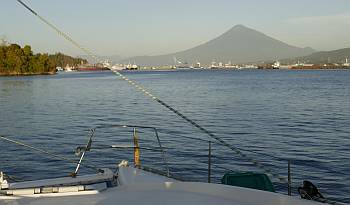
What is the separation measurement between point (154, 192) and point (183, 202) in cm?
57

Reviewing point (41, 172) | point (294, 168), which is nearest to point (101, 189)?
point (41, 172)

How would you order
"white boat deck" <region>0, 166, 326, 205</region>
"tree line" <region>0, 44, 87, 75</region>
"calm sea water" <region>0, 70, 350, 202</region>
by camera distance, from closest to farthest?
"white boat deck" <region>0, 166, 326, 205</region> → "calm sea water" <region>0, 70, 350, 202</region> → "tree line" <region>0, 44, 87, 75</region>

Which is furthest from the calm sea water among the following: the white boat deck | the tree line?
the tree line

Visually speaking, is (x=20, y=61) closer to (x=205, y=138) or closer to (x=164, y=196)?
(x=205, y=138)

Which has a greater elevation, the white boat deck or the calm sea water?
the white boat deck

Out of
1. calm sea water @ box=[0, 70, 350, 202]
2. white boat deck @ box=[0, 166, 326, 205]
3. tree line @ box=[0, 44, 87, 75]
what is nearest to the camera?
white boat deck @ box=[0, 166, 326, 205]

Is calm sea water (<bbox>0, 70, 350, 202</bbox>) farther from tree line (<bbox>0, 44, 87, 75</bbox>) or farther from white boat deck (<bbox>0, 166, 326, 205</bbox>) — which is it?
tree line (<bbox>0, 44, 87, 75</bbox>)

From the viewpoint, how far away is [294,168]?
12.0 m

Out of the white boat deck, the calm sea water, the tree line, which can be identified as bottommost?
the calm sea water

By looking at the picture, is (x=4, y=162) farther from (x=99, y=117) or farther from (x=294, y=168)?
(x=99, y=117)

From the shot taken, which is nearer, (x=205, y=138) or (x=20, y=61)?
(x=205, y=138)

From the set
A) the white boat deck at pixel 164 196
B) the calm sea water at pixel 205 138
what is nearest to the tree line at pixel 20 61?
the calm sea water at pixel 205 138

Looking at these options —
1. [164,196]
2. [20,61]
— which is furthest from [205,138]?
[20,61]

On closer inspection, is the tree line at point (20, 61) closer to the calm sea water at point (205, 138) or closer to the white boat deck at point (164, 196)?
the calm sea water at point (205, 138)
